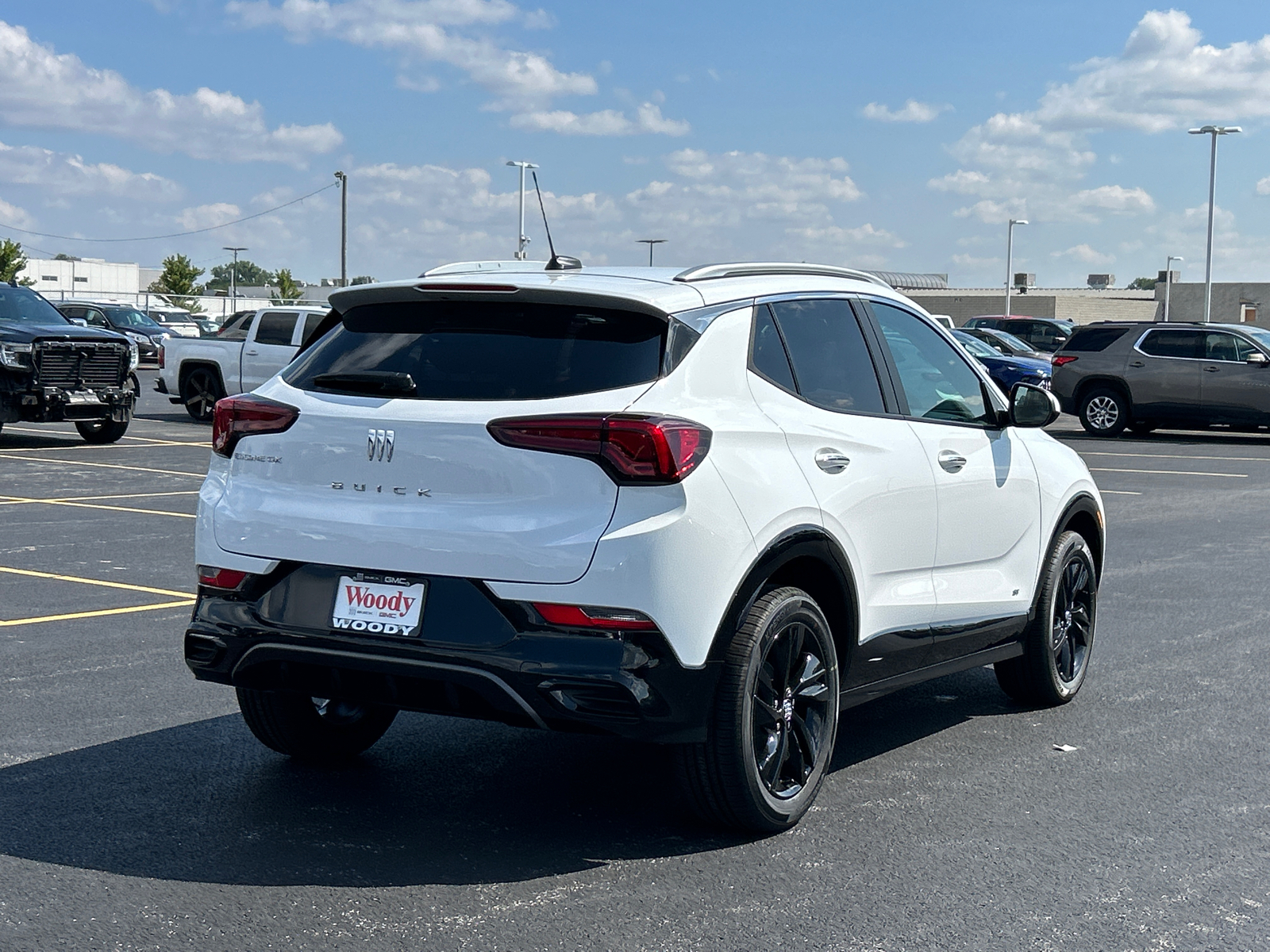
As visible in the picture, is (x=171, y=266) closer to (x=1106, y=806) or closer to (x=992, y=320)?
(x=992, y=320)

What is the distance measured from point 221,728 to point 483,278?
2.30 metres

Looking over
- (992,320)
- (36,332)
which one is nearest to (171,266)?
(992,320)

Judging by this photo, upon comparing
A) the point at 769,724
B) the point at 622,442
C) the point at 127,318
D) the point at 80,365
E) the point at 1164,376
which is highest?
the point at 127,318

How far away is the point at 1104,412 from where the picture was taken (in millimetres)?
25672

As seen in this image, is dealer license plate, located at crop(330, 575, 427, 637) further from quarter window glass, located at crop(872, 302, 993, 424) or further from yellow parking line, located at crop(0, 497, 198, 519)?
yellow parking line, located at crop(0, 497, 198, 519)

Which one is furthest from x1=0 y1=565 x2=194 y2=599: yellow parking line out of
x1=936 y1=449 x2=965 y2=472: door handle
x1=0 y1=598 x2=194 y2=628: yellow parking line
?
x1=936 y1=449 x2=965 y2=472: door handle

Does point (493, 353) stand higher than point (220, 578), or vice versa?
point (493, 353)

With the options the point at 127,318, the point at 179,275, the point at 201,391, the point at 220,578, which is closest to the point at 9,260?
the point at 179,275

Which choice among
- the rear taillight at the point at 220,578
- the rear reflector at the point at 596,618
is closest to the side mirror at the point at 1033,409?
the rear reflector at the point at 596,618

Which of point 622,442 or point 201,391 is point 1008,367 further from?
point 622,442

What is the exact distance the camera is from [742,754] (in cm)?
477

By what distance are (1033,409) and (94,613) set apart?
204 inches

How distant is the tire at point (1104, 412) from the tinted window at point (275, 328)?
42.3ft

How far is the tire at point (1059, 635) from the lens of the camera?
677cm
